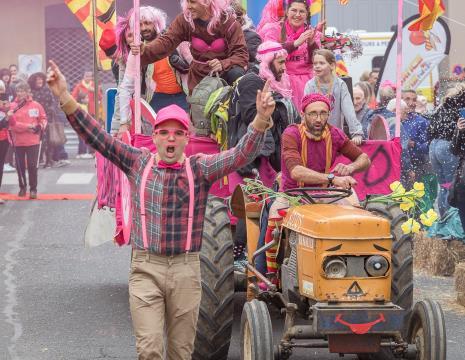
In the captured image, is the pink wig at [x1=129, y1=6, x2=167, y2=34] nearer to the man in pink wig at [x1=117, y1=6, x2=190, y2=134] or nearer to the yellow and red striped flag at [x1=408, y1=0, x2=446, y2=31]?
the man in pink wig at [x1=117, y1=6, x2=190, y2=134]

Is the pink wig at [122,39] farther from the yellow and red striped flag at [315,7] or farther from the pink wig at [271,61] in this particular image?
the yellow and red striped flag at [315,7]

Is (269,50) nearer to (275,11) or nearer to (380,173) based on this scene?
(380,173)

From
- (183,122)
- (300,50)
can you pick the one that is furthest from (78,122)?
(300,50)

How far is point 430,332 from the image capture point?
23.5 feet

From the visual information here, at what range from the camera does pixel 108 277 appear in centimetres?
1259

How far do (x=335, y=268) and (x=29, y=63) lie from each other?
2766 centimetres

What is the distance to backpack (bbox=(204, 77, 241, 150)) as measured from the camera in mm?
9422

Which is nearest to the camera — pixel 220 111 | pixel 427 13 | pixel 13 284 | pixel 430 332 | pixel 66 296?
pixel 430 332

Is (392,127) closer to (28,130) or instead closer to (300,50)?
(300,50)

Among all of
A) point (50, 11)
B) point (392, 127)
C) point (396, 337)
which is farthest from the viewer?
point (50, 11)

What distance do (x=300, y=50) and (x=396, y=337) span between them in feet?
12.6

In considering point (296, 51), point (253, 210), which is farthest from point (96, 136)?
point (296, 51)

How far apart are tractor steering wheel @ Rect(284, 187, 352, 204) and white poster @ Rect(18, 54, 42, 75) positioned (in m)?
26.6

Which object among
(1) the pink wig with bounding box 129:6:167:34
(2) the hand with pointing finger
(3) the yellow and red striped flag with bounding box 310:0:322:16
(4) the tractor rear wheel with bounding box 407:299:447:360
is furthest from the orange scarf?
(3) the yellow and red striped flag with bounding box 310:0:322:16
